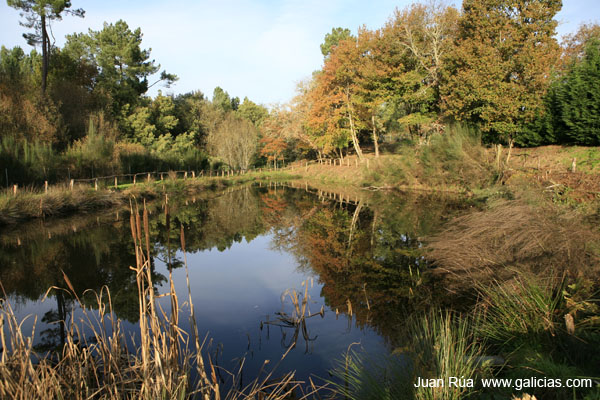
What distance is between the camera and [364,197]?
21.3 m

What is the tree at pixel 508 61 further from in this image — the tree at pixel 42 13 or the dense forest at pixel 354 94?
the tree at pixel 42 13

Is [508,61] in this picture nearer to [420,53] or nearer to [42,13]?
[420,53]

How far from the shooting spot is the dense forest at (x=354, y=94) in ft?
58.0

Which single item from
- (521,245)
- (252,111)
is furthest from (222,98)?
(521,245)

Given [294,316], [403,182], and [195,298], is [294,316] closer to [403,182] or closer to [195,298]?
[195,298]

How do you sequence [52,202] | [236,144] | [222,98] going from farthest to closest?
1. [222,98]
2. [236,144]
3. [52,202]

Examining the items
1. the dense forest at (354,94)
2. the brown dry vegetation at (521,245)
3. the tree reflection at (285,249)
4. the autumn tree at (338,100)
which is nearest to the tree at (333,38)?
the dense forest at (354,94)

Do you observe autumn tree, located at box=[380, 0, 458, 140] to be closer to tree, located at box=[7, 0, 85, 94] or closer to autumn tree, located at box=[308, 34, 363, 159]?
autumn tree, located at box=[308, 34, 363, 159]

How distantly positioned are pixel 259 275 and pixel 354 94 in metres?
24.0

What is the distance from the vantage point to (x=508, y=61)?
18.1 metres

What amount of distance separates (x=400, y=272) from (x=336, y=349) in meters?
3.37

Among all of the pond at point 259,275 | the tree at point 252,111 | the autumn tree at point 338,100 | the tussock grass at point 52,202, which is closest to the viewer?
the pond at point 259,275

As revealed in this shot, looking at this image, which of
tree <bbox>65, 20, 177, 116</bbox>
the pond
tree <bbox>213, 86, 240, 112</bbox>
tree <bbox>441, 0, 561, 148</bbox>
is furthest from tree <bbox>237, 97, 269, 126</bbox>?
the pond

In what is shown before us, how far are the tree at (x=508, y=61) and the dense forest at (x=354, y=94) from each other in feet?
0.20
